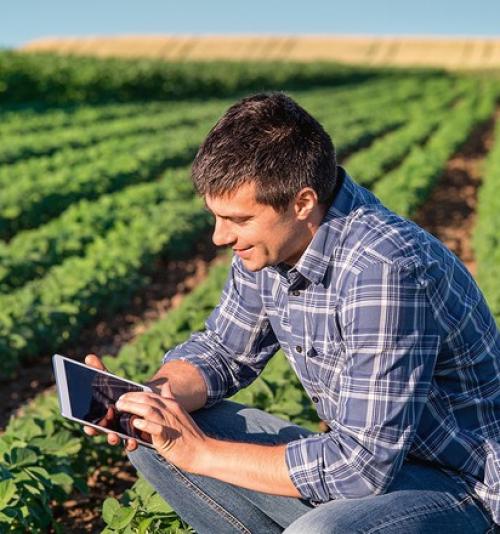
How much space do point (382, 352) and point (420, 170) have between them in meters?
11.2

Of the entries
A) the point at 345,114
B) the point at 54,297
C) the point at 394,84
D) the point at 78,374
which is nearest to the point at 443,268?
the point at 78,374

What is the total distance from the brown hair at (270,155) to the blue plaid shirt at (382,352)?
151 millimetres

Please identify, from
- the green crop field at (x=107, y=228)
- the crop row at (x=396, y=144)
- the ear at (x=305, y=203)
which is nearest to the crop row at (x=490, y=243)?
the green crop field at (x=107, y=228)

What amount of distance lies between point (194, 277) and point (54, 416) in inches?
184

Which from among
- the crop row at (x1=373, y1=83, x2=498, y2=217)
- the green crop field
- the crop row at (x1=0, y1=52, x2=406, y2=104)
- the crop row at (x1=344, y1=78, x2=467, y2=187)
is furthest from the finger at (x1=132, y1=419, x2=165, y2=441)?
the crop row at (x1=0, y1=52, x2=406, y2=104)

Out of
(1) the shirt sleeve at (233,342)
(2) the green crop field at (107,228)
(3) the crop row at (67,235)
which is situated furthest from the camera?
(3) the crop row at (67,235)

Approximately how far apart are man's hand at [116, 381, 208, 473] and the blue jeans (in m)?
0.20

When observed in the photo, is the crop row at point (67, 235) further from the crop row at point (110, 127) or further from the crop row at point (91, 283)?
the crop row at point (110, 127)

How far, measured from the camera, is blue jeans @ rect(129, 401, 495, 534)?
7.83 feet

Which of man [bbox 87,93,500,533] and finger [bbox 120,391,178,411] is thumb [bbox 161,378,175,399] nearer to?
man [bbox 87,93,500,533]

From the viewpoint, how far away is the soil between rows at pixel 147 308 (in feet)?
14.0

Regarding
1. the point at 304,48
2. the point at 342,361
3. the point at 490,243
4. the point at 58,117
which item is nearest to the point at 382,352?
the point at 342,361

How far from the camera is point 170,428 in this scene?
2512 mm

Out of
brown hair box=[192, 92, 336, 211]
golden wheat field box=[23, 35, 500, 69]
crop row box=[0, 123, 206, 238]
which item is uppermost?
brown hair box=[192, 92, 336, 211]
